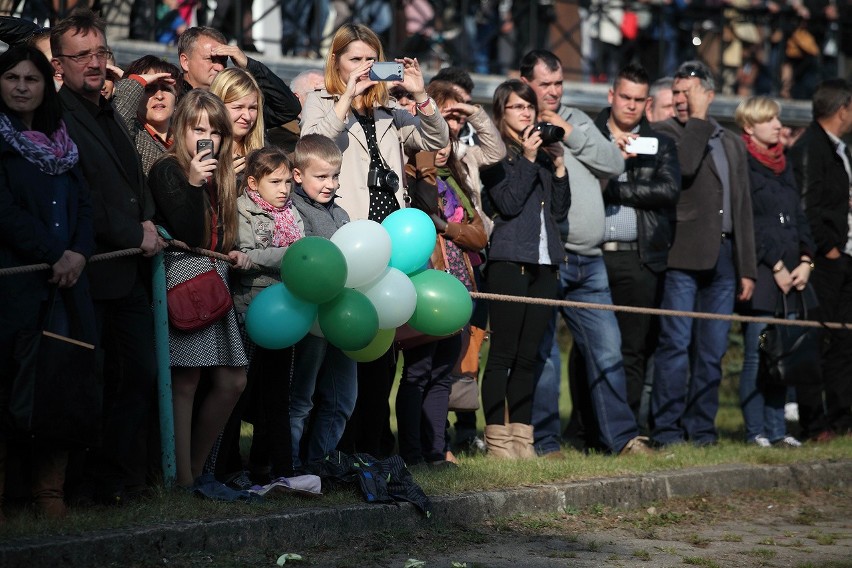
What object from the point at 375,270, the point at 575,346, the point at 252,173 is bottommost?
the point at 575,346

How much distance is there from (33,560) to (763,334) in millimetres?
6122

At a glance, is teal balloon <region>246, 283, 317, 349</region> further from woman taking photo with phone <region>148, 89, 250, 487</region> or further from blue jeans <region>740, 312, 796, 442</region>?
blue jeans <region>740, 312, 796, 442</region>

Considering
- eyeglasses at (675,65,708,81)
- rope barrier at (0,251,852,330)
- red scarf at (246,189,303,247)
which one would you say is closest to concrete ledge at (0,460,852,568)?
rope barrier at (0,251,852,330)

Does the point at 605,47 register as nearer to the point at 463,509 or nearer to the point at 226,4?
the point at 226,4

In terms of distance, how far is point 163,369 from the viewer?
6641 millimetres

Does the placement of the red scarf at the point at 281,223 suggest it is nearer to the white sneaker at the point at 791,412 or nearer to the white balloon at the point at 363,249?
the white balloon at the point at 363,249

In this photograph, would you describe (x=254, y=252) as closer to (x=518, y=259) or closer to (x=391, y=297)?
(x=391, y=297)

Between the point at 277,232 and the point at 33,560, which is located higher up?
the point at 277,232

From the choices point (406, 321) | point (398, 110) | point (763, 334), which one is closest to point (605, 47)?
point (763, 334)

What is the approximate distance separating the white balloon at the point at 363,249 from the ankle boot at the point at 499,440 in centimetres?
204

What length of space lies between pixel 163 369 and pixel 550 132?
3.07 m

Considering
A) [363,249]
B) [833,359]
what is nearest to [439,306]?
[363,249]

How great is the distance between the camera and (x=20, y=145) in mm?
5961

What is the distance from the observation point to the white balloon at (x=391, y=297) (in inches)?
279
